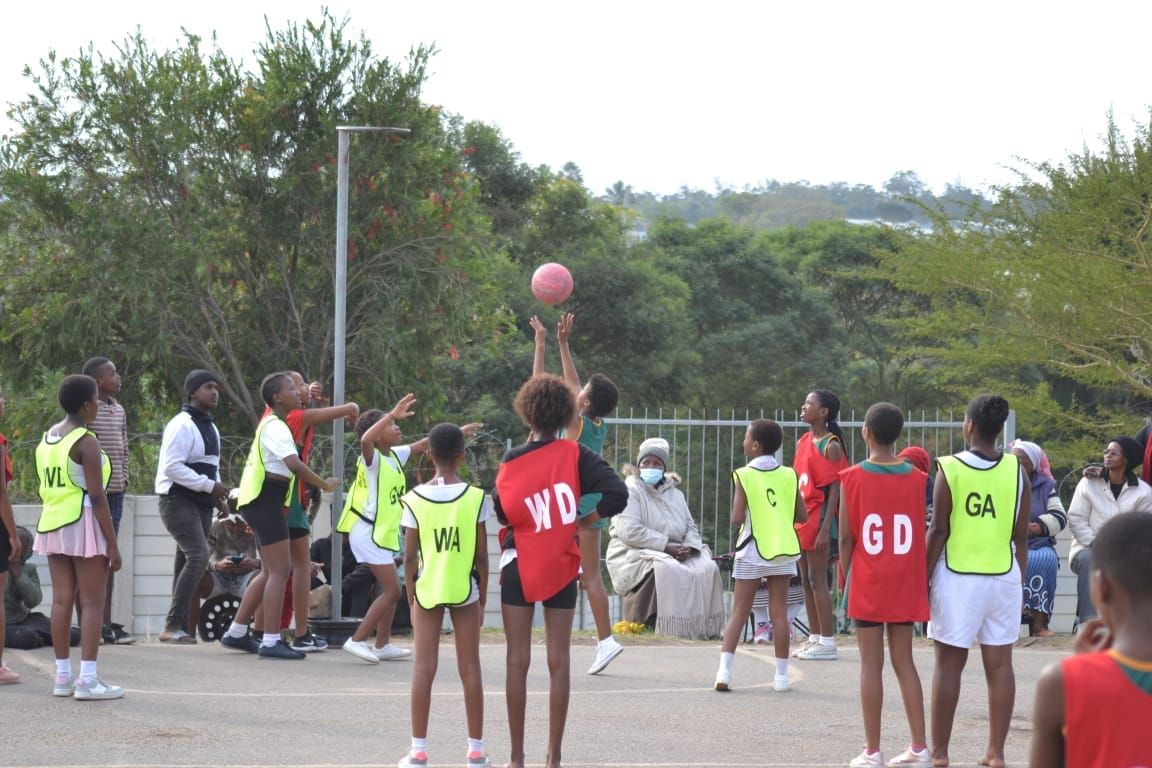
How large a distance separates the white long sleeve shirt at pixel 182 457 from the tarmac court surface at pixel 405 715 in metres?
1.17

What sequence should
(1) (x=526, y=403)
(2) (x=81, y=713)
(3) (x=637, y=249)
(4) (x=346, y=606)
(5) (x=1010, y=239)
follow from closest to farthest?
(1) (x=526, y=403) → (2) (x=81, y=713) → (4) (x=346, y=606) → (5) (x=1010, y=239) → (3) (x=637, y=249)

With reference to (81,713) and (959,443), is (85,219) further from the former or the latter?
(81,713)

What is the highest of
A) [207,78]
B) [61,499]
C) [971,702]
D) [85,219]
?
[207,78]

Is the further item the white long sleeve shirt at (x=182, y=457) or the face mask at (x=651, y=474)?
the face mask at (x=651, y=474)

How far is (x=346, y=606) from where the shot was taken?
1262 cm

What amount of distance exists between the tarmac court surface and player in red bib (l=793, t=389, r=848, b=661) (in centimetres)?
23

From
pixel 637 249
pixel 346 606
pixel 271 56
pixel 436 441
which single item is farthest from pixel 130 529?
pixel 637 249

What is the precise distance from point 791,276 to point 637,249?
4.40 m

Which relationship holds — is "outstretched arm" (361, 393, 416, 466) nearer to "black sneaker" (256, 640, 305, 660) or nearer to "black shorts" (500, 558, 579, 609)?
"black sneaker" (256, 640, 305, 660)

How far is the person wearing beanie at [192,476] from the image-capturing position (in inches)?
428

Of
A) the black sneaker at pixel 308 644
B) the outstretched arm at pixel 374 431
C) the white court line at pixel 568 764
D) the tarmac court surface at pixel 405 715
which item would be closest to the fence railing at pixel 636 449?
the black sneaker at pixel 308 644

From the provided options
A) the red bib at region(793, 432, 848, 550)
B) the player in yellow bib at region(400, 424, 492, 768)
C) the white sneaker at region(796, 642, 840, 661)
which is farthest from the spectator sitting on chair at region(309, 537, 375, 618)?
the player in yellow bib at region(400, 424, 492, 768)

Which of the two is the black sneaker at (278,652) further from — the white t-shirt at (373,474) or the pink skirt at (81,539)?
the pink skirt at (81,539)

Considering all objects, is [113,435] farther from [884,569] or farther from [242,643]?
[884,569]
